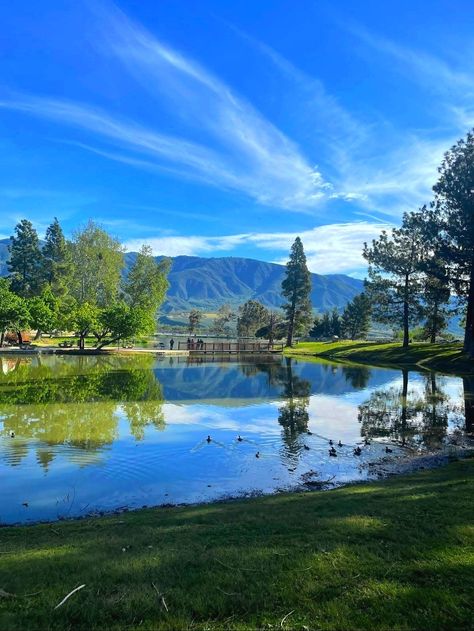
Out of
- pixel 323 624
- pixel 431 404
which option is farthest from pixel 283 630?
pixel 431 404

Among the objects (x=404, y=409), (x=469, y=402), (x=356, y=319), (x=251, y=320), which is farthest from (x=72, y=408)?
(x=251, y=320)

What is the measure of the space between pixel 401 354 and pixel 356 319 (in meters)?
54.6

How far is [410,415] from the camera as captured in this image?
22.3 meters

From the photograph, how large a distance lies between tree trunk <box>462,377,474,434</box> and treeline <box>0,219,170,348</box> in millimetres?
39785

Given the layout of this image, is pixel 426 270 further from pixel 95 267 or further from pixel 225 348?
pixel 95 267

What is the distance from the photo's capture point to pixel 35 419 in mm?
18812

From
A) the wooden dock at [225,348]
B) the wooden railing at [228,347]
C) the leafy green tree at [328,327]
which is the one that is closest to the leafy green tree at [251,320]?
the leafy green tree at [328,327]

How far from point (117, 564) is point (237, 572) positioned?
1411 mm

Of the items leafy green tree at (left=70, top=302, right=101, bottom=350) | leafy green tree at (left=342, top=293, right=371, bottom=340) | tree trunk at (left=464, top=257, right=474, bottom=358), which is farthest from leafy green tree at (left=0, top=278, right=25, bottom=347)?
leafy green tree at (left=342, top=293, right=371, bottom=340)

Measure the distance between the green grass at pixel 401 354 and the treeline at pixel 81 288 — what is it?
1038 inches

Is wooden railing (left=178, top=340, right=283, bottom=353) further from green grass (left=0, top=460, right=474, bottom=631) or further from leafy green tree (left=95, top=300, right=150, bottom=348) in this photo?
green grass (left=0, top=460, right=474, bottom=631)

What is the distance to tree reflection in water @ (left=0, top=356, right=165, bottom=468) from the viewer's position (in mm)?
15183

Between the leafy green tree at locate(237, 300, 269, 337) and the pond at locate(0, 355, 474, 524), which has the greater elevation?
the leafy green tree at locate(237, 300, 269, 337)

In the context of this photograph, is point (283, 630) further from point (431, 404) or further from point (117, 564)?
point (431, 404)
